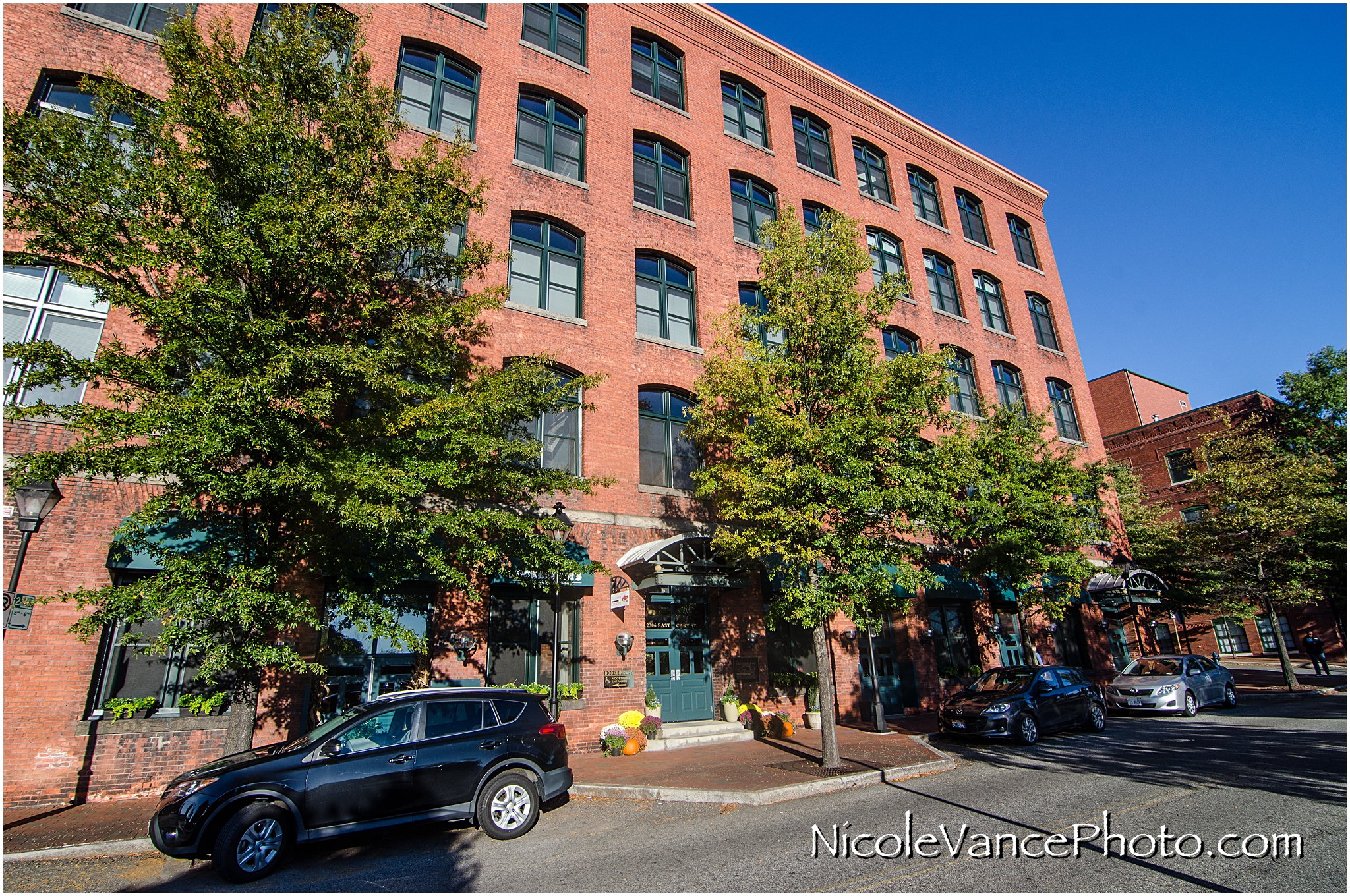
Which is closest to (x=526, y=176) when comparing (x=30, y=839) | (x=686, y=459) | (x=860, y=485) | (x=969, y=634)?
(x=686, y=459)

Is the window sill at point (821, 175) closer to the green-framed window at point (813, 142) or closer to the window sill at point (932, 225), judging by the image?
the green-framed window at point (813, 142)

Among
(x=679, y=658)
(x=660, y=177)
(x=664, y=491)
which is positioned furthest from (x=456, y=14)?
(x=679, y=658)

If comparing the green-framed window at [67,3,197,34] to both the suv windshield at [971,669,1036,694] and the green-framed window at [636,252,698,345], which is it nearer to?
the green-framed window at [636,252,698,345]

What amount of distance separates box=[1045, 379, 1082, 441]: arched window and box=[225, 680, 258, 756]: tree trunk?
26.9 meters

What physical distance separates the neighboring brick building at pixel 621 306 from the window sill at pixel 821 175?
21 centimetres

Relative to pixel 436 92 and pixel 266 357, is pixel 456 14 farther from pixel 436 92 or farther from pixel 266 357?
pixel 266 357

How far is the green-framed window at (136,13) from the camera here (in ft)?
44.2

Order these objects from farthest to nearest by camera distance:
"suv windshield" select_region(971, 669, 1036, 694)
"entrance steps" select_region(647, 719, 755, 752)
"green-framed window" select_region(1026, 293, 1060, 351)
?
"green-framed window" select_region(1026, 293, 1060, 351), "suv windshield" select_region(971, 669, 1036, 694), "entrance steps" select_region(647, 719, 755, 752)

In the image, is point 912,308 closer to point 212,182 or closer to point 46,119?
point 212,182

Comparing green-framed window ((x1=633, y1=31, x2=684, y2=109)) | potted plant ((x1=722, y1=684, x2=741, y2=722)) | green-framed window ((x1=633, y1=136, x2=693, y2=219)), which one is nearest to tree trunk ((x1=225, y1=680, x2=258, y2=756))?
potted plant ((x1=722, y1=684, x2=741, y2=722))

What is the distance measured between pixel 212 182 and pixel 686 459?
10.6m

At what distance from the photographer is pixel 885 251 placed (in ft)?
77.0

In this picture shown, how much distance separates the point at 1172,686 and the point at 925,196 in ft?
63.3

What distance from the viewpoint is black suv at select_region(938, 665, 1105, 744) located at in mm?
12500
